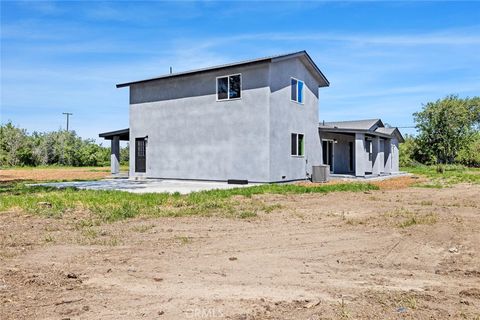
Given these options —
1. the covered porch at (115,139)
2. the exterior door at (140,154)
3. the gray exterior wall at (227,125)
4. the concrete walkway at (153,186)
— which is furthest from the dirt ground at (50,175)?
the concrete walkway at (153,186)

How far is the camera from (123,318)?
10.2ft

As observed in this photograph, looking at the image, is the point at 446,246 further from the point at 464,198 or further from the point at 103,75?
the point at 103,75

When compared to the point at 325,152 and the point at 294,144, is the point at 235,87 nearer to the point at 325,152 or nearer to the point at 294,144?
the point at 294,144

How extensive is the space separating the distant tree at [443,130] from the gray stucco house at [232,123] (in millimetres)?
18973

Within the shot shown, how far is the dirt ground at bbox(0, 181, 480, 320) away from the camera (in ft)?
10.9

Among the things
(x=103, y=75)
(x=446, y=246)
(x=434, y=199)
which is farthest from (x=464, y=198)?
(x=103, y=75)

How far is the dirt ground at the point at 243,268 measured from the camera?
3326mm

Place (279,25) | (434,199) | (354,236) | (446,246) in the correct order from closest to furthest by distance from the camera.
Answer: (446,246), (354,236), (434,199), (279,25)

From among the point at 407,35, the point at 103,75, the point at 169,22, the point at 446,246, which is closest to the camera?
the point at 446,246

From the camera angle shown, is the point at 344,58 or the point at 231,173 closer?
the point at 231,173

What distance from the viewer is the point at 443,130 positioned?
36.9 meters

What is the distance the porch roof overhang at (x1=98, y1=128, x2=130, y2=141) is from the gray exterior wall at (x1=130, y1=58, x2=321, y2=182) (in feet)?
2.49

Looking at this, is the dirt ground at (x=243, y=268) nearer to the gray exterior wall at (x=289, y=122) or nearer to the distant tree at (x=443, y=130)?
the gray exterior wall at (x=289, y=122)

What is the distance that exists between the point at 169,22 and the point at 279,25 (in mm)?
4860
